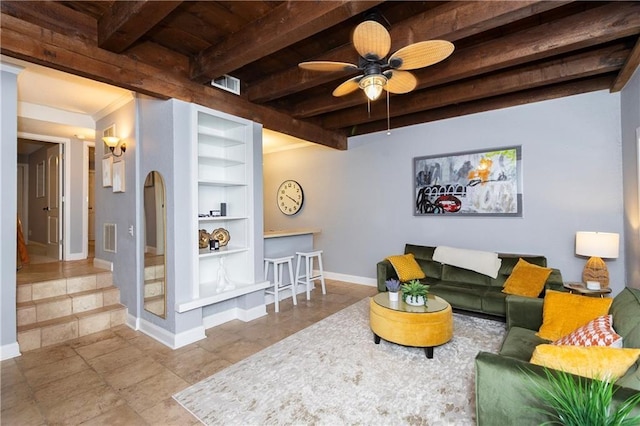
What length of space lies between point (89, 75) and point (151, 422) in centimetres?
274

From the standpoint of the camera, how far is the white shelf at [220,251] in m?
3.44

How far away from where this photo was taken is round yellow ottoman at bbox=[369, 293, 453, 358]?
8.78ft

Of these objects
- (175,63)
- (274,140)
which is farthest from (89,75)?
(274,140)

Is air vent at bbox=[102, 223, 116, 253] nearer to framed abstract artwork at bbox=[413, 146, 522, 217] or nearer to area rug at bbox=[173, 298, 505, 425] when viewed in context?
area rug at bbox=[173, 298, 505, 425]

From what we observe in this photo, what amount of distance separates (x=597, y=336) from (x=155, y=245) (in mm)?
3742

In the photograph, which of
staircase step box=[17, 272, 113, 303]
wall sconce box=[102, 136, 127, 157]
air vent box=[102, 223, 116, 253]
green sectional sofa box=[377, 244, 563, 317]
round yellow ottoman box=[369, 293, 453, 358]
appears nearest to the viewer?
round yellow ottoman box=[369, 293, 453, 358]

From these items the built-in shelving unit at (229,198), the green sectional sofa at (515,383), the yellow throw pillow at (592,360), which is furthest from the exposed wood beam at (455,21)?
the yellow throw pillow at (592,360)

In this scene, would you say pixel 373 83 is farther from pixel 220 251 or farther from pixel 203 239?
pixel 203 239

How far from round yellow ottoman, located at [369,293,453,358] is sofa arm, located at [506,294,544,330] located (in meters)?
0.50

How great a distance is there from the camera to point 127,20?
2.14 m

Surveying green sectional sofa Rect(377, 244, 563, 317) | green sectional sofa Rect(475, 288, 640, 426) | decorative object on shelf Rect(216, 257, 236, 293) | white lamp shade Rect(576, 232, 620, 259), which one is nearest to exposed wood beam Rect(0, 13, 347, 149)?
decorative object on shelf Rect(216, 257, 236, 293)

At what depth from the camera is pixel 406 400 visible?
7.00 feet

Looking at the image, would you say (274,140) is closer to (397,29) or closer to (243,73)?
(243,73)

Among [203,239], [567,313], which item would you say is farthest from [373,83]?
[203,239]
